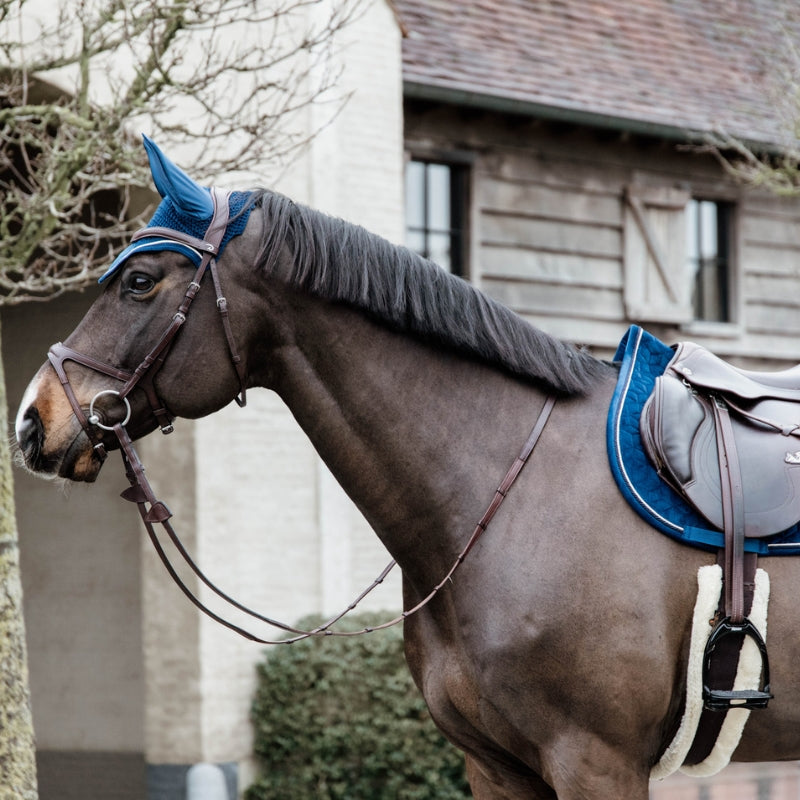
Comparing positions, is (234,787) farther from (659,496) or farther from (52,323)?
(659,496)

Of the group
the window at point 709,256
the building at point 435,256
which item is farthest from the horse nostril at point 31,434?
the window at point 709,256

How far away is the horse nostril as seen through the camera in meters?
3.18

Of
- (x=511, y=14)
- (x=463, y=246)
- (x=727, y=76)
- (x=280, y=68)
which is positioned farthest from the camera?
(x=727, y=76)

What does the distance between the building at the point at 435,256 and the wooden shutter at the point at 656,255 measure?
2cm

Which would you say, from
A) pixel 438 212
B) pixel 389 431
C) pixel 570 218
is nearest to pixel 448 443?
pixel 389 431

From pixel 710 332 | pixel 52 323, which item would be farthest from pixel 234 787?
pixel 710 332

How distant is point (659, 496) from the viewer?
3244 mm

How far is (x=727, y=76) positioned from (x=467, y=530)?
993 centimetres

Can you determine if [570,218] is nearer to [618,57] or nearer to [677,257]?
[677,257]

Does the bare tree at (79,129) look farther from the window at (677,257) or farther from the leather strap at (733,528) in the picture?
the window at (677,257)

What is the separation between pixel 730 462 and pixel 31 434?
1.81 m

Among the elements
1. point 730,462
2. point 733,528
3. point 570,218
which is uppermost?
point 570,218

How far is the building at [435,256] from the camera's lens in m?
7.57

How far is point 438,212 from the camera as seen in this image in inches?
405
